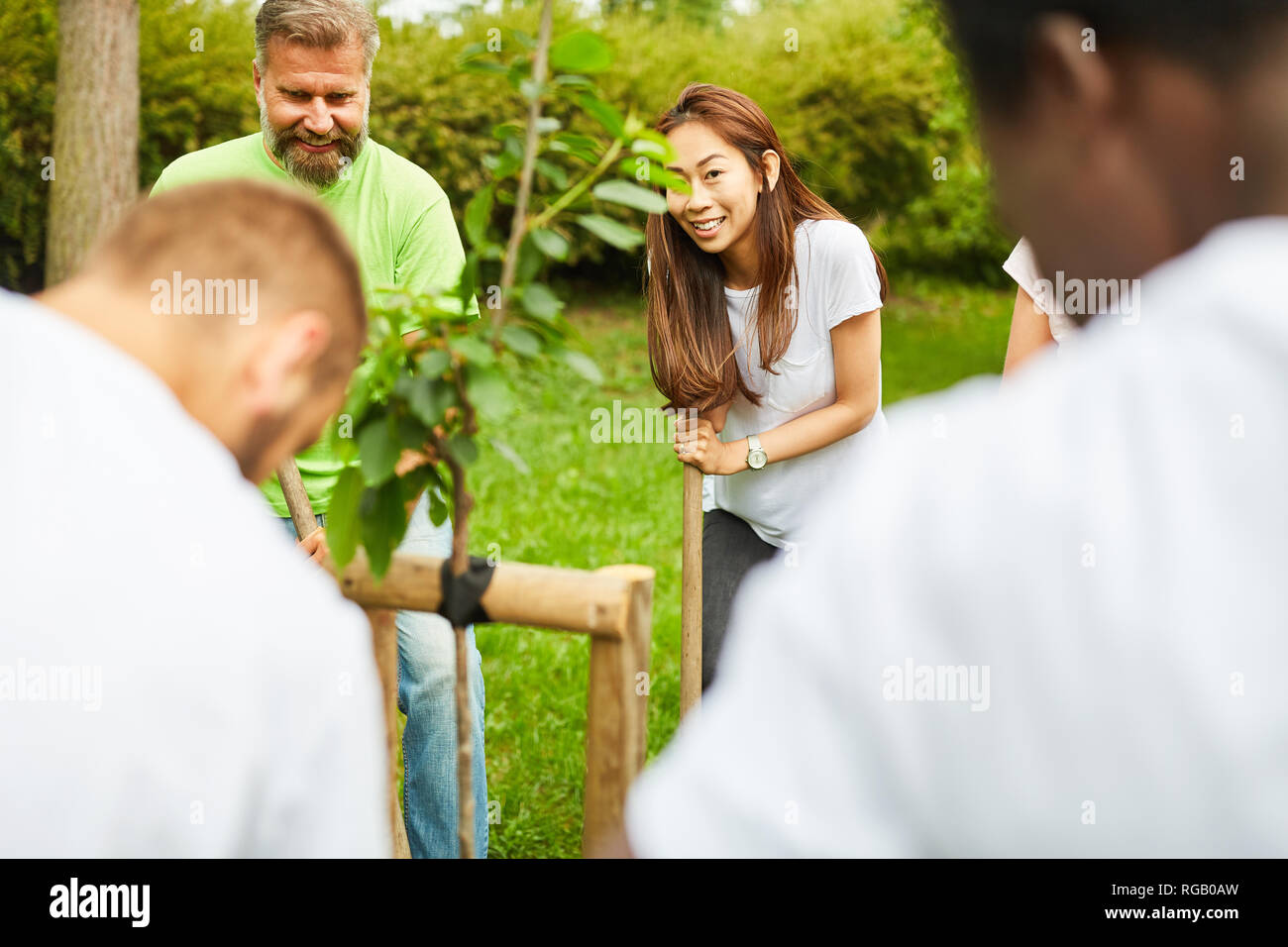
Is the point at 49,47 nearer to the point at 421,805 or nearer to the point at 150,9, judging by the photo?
the point at 150,9

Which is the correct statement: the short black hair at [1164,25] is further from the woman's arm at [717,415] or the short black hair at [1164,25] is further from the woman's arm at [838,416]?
the woman's arm at [717,415]

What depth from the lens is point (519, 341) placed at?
1413 mm

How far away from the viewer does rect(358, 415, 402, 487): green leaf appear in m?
1.39

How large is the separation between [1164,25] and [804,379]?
6.74ft

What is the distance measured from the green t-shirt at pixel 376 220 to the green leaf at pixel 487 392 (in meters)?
1.25

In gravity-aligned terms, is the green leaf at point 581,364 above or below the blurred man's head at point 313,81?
below

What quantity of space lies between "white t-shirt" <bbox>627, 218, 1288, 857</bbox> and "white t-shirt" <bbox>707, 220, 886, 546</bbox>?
2.01 m

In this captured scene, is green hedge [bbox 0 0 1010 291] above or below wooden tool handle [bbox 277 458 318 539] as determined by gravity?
above

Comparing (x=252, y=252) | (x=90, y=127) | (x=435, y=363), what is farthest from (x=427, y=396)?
(x=90, y=127)

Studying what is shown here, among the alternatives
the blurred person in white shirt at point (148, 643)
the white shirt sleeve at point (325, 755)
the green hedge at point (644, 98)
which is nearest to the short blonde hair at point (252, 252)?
the blurred person in white shirt at point (148, 643)

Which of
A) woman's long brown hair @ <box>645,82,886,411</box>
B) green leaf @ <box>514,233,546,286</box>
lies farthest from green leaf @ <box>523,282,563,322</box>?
woman's long brown hair @ <box>645,82,886,411</box>

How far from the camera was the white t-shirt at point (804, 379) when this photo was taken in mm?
2711

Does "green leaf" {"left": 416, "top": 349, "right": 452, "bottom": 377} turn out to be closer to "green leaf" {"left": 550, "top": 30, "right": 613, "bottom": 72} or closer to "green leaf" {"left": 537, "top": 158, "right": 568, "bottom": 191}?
"green leaf" {"left": 537, "top": 158, "right": 568, "bottom": 191}

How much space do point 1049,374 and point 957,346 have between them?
35.5ft
